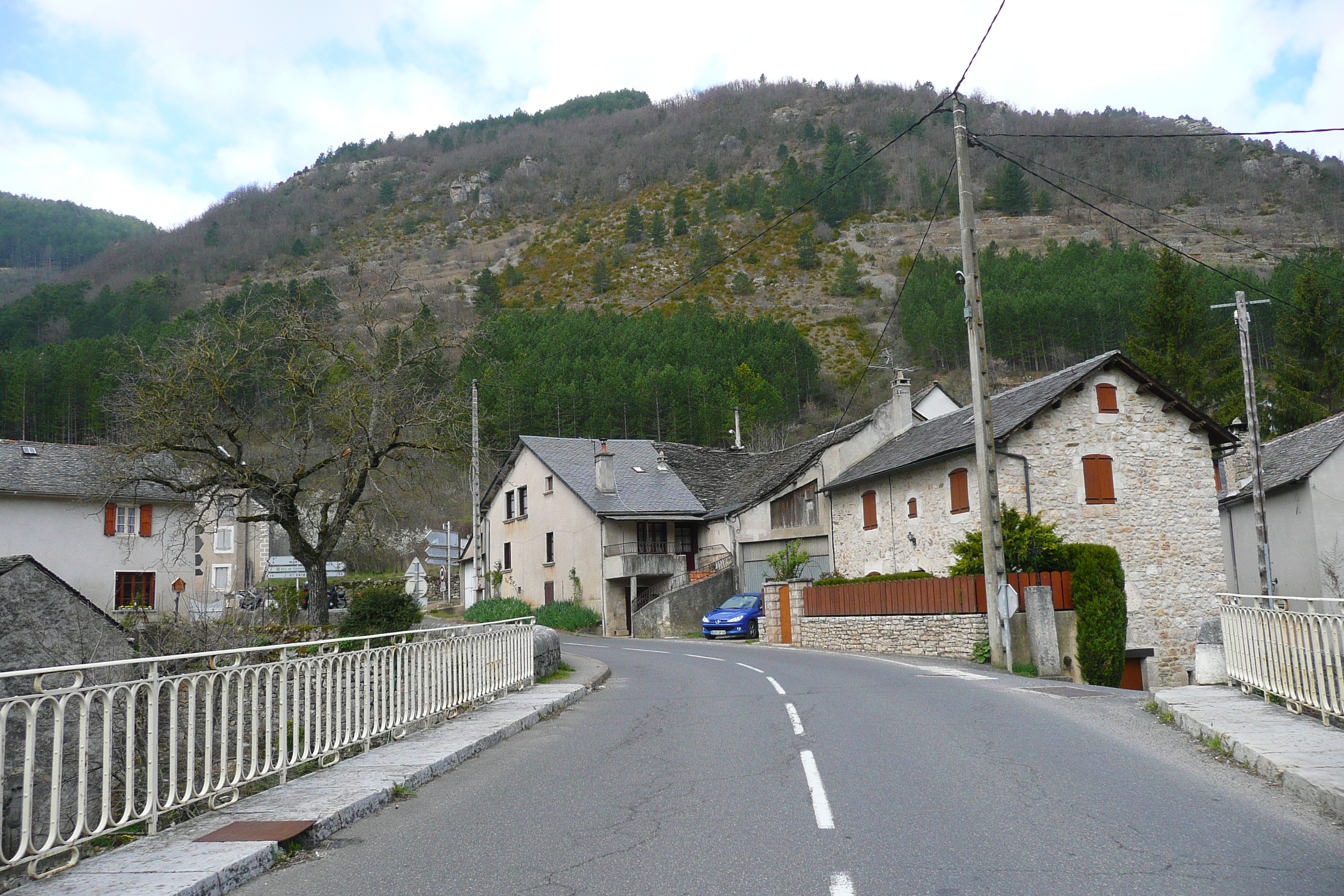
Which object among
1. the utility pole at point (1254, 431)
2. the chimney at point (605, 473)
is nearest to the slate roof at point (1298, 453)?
the utility pole at point (1254, 431)

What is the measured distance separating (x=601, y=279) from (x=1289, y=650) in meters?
125

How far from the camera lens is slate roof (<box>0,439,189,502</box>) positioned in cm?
3425

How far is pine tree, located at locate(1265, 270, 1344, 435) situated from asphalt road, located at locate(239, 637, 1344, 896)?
4531 cm

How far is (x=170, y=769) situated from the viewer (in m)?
5.95

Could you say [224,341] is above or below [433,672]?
above

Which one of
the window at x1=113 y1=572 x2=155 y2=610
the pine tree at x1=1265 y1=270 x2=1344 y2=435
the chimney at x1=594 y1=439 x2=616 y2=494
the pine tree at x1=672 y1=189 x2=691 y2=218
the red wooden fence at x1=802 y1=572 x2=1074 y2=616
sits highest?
the pine tree at x1=672 y1=189 x2=691 y2=218

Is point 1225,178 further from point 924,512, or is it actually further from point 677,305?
point 924,512

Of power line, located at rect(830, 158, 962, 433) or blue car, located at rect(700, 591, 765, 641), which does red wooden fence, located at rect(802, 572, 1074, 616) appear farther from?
power line, located at rect(830, 158, 962, 433)

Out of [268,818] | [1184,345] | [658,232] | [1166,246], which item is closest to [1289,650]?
[268,818]

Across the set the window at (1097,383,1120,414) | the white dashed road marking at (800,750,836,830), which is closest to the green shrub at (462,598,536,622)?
the window at (1097,383,1120,414)

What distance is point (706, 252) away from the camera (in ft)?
419

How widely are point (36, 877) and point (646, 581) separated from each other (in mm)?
38786

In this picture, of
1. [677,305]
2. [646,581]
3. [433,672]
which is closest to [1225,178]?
[677,305]

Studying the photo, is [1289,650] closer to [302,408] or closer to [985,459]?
[985,459]
